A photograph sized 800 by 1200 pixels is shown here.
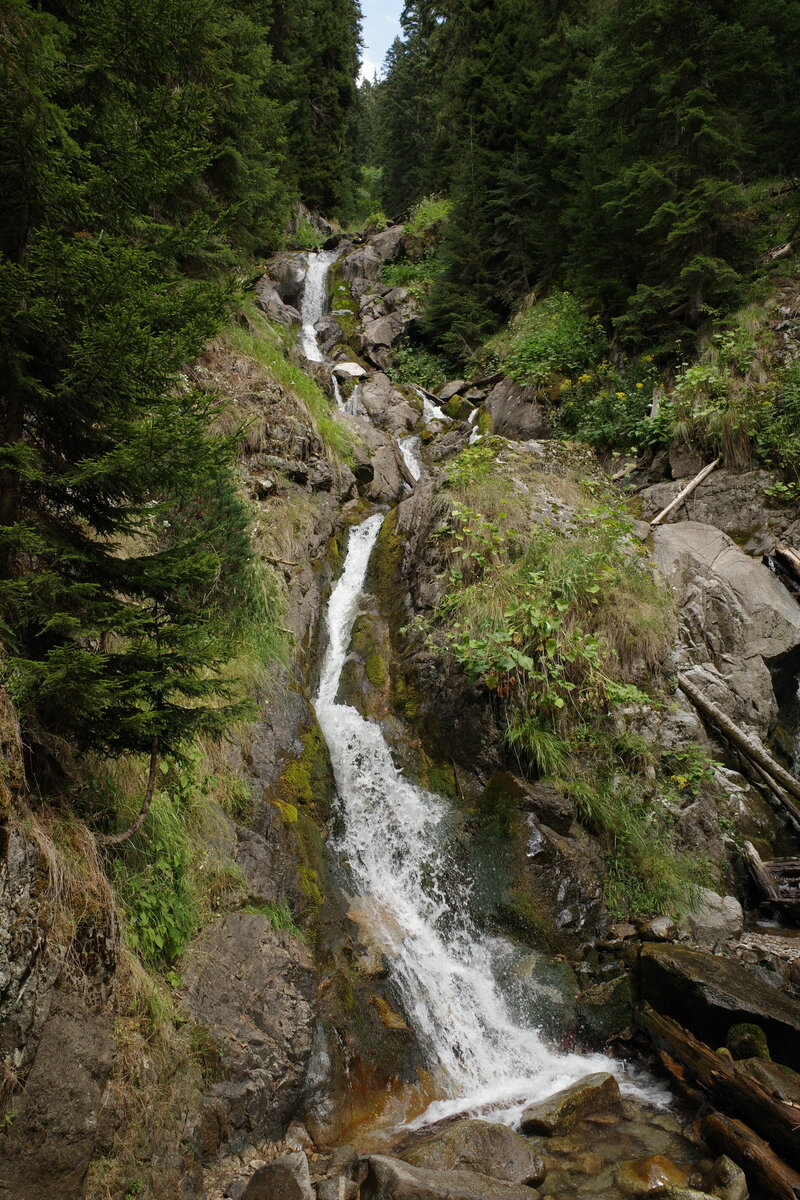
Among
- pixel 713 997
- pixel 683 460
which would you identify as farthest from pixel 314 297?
pixel 713 997

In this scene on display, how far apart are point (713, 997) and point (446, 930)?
7.34ft

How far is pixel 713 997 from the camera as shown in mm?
4359

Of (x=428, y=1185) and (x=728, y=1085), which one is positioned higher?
(x=728, y=1085)

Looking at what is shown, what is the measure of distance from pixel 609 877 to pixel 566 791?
0.88 meters

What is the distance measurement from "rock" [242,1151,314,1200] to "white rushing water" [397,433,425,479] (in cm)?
1215

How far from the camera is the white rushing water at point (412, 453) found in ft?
45.6

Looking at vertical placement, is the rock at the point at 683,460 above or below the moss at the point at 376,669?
above

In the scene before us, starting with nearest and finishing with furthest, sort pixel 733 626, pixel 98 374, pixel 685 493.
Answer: pixel 98 374
pixel 733 626
pixel 685 493

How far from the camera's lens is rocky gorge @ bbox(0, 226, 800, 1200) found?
2.94 metres

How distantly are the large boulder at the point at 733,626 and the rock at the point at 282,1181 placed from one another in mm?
6147

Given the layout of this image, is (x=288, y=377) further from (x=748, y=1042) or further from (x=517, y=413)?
(x=748, y=1042)

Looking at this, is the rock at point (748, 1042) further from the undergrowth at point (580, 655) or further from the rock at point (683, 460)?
the rock at point (683, 460)

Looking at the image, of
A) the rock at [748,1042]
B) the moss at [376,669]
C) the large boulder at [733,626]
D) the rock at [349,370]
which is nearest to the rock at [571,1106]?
the rock at [748,1042]

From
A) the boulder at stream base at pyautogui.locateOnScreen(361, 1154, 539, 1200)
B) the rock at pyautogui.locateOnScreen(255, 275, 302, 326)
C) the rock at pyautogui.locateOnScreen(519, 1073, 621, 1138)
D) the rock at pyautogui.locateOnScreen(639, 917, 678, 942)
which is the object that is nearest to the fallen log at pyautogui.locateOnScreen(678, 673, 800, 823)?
the rock at pyautogui.locateOnScreen(639, 917, 678, 942)
